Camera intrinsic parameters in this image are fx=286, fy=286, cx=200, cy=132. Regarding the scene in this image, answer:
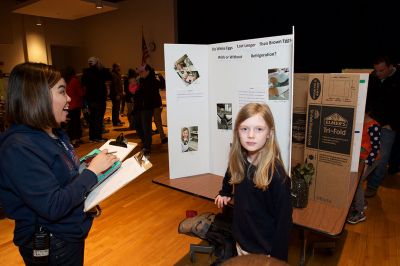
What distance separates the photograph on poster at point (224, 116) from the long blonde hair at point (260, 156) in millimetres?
441

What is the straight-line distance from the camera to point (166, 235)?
8.29ft

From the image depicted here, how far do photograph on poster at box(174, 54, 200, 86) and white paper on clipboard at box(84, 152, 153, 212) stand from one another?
685mm

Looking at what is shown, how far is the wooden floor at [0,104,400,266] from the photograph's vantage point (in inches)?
86.1

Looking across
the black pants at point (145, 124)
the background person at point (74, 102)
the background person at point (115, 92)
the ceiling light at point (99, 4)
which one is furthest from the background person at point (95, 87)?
the ceiling light at point (99, 4)

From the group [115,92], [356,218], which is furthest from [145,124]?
[356,218]

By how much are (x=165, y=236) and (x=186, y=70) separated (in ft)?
4.91

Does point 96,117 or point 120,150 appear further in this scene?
point 96,117

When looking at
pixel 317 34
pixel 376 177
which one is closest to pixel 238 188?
pixel 376 177

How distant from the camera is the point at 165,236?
2512 millimetres

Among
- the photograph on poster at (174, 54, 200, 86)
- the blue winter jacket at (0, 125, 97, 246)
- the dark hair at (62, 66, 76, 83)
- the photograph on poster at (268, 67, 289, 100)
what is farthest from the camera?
the dark hair at (62, 66, 76, 83)

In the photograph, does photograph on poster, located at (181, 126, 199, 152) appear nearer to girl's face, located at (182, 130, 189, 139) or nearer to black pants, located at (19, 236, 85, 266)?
girl's face, located at (182, 130, 189, 139)

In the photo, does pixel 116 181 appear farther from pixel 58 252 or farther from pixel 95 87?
pixel 95 87

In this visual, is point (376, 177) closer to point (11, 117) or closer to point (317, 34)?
point (317, 34)

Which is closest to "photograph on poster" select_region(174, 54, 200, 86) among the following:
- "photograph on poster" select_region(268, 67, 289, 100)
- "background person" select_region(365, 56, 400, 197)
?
"photograph on poster" select_region(268, 67, 289, 100)
